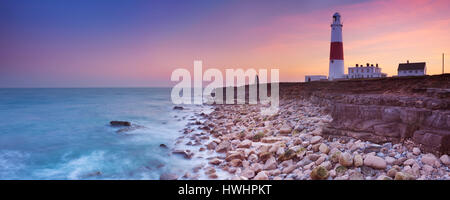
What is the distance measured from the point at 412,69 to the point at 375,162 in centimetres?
1942

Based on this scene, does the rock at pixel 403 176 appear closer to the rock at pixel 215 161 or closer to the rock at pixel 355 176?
the rock at pixel 355 176

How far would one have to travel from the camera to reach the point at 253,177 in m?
4.48

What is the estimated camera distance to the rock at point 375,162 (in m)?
4.00

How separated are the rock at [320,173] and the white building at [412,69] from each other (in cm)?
1952

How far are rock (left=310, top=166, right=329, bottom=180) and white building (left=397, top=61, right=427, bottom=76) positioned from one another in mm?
19524

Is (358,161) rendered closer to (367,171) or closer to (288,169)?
(367,171)

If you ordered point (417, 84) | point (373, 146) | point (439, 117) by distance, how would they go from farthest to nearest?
1. point (417, 84)
2. point (373, 146)
3. point (439, 117)

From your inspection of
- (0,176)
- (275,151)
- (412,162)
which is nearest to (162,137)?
(0,176)

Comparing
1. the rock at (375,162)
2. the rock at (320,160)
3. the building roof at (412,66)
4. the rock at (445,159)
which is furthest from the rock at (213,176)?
the building roof at (412,66)

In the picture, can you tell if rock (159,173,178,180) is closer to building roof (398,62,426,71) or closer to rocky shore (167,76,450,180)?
rocky shore (167,76,450,180)

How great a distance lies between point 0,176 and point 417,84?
1247 cm
